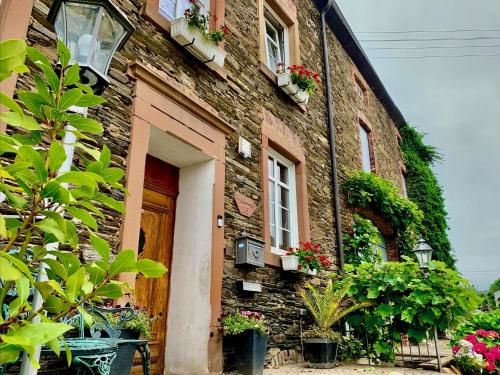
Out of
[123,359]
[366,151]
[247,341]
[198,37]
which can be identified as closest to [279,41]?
[198,37]

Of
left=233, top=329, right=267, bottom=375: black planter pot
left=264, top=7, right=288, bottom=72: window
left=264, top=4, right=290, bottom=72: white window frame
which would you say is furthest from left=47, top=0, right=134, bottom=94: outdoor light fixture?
left=264, top=4, right=290, bottom=72: white window frame

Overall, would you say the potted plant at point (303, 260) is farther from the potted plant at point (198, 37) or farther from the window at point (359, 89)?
the window at point (359, 89)

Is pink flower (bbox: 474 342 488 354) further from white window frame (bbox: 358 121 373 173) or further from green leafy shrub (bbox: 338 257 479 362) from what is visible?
white window frame (bbox: 358 121 373 173)

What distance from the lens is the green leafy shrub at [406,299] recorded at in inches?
198

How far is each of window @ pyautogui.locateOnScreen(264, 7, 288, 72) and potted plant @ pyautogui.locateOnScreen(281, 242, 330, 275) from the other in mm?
3327

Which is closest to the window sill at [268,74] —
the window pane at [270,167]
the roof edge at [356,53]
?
the window pane at [270,167]

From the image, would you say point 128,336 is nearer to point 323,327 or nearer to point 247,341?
point 247,341

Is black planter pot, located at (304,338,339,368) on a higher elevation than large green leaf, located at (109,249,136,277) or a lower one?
lower

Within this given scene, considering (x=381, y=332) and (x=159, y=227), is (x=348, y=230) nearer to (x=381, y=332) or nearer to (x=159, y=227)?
(x=381, y=332)

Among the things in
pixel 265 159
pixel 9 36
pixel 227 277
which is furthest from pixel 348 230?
pixel 9 36

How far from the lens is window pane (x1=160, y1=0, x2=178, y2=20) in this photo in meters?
4.76

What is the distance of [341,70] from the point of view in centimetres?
971

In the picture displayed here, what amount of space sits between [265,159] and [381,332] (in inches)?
124

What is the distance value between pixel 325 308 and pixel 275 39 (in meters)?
4.86
